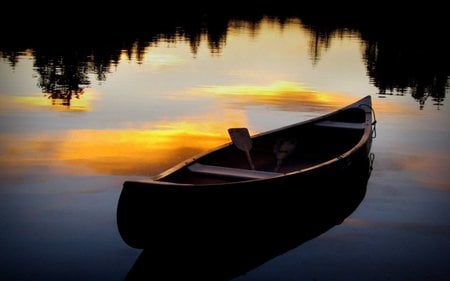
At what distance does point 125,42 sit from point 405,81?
21.9m

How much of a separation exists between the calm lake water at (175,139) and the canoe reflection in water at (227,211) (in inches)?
14.5

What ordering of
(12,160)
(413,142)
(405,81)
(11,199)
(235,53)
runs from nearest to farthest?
(11,199)
(12,160)
(413,142)
(405,81)
(235,53)

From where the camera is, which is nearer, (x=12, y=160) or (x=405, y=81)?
(x=12, y=160)

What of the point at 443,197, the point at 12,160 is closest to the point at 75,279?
the point at 12,160

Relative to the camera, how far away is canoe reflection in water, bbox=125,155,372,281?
891 cm

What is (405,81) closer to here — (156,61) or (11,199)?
(156,61)

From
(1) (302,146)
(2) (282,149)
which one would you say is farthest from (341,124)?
(2) (282,149)

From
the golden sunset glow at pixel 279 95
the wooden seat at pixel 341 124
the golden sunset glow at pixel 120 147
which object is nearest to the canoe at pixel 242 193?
the wooden seat at pixel 341 124

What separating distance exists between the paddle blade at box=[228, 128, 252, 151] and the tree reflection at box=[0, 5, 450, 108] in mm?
11698

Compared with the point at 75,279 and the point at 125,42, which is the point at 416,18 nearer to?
the point at 125,42

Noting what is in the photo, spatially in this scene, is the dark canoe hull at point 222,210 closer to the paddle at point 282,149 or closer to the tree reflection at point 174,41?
the paddle at point 282,149

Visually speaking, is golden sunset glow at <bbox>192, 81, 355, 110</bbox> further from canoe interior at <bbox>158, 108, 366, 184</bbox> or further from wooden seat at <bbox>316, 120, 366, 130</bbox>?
canoe interior at <bbox>158, 108, 366, 184</bbox>

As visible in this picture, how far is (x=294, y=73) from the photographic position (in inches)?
1396

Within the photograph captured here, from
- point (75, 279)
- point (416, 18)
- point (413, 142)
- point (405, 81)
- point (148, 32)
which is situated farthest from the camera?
point (416, 18)
